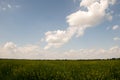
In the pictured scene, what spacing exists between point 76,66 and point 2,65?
1010cm

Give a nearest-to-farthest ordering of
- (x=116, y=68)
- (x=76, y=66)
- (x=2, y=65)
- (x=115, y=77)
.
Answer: (x=115, y=77)
(x=116, y=68)
(x=76, y=66)
(x=2, y=65)

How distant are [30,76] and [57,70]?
3.28 m

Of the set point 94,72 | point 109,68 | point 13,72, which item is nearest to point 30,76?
point 13,72

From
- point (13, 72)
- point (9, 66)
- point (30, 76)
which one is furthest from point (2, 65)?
point (30, 76)

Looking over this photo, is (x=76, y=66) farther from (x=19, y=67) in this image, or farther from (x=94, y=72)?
(x=19, y=67)

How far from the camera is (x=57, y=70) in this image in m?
28.5

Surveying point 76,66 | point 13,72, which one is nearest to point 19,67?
point 13,72

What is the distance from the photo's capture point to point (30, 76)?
2788 centimetres

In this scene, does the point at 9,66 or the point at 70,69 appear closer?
the point at 70,69

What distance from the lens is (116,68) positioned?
28109mm

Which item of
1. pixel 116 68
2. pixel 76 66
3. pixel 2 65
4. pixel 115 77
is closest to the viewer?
pixel 115 77

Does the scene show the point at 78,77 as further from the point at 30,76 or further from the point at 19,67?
the point at 19,67

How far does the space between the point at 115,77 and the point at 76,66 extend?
222 inches

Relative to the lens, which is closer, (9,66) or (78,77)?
(78,77)
